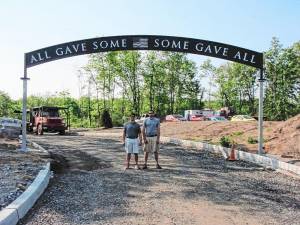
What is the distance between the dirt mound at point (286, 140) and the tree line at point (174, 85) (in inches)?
1506

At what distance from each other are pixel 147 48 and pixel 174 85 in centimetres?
6541

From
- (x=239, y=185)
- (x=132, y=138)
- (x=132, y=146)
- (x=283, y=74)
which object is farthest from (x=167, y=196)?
(x=283, y=74)

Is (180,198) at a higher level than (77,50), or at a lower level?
lower

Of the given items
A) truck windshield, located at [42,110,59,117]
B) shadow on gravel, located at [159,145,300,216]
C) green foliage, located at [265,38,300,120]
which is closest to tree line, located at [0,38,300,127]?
green foliage, located at [265,38,300,120]

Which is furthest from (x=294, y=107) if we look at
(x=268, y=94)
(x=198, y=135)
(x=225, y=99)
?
(x=198, y=135)

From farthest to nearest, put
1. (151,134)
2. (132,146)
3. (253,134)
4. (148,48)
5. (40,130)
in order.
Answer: (40,130) < (253,134) < (148,48) < (151,134) < (132,146)

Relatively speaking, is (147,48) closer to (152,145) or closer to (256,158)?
(256,158)

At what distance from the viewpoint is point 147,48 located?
69.8ft

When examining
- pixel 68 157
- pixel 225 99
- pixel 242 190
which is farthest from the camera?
pixel 225 99

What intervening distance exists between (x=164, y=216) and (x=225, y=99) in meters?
88.3

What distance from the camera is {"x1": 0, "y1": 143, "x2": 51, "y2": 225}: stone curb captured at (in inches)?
301

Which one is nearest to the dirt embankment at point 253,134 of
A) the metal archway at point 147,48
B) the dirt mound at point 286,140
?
the dirt mound at point 286,140

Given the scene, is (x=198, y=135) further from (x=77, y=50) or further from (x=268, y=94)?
Answer: (x=268, y=94)

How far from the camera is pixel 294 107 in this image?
69938 millimetres
